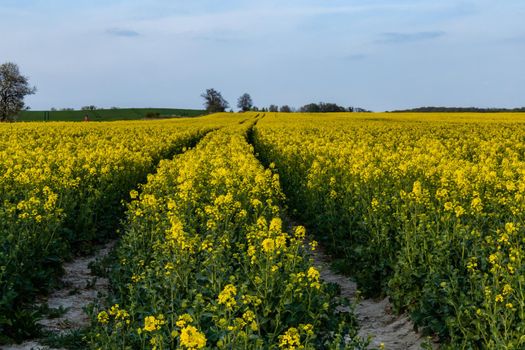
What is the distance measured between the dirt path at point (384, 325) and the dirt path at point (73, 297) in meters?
3.48

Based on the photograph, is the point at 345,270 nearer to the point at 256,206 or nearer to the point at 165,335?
the point at 256,206

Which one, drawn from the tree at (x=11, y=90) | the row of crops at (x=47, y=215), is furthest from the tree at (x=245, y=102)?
the row of crops at (x=47, y=215)

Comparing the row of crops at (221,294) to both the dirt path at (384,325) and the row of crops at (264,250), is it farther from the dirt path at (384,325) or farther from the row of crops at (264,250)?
the dirt path at (384,325)

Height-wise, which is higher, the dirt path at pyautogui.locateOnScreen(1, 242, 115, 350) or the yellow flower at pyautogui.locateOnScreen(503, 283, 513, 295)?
the yellow flower at pyautogui.locateOnScreen(503, 283, 513, 295)

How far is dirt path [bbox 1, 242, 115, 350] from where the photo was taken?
7.70 meters

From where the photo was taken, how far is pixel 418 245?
8.04m

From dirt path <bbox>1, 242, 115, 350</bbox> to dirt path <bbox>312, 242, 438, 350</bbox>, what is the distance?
3477 millimetres

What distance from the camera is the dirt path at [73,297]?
7.70 m

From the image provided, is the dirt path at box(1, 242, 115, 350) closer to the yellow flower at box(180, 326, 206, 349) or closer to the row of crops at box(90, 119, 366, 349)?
the row of crops at box(90, 119, 366, 349)

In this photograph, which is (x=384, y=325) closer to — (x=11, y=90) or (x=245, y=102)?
(x=11, y=90)

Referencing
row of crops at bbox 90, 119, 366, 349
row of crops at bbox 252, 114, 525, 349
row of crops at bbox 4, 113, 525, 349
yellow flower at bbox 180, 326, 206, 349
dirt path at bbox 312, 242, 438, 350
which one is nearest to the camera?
yellow flower at bbox 180, 326, 206, 349

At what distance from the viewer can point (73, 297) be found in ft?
29.8

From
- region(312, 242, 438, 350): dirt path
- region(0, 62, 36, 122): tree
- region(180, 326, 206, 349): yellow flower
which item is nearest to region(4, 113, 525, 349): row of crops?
region(180, 326, 206, 349): yellow flower

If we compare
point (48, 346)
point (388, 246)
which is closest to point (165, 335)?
point (48, 346)
